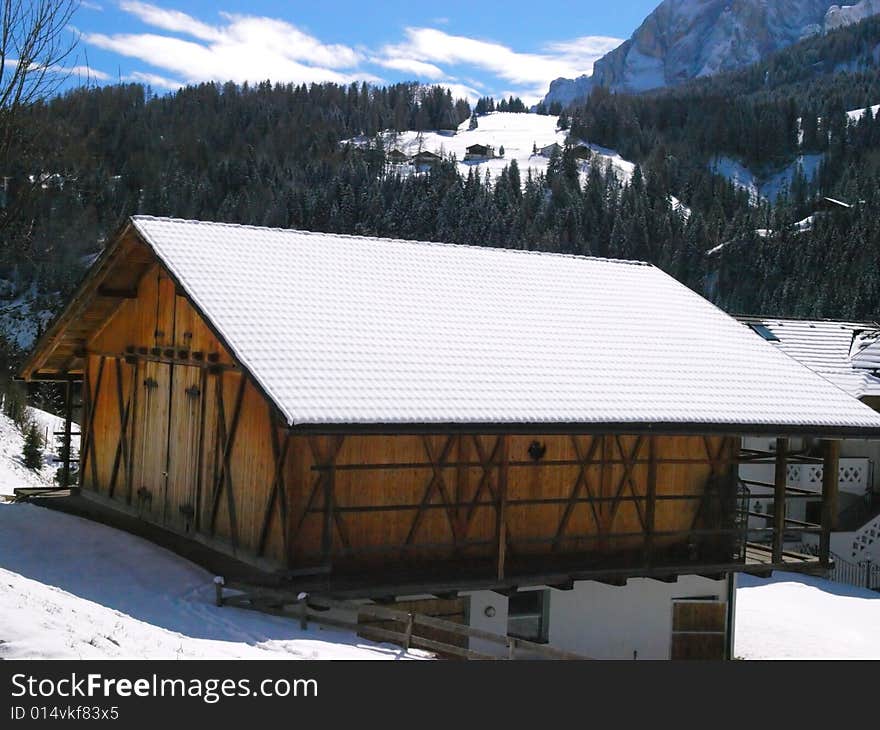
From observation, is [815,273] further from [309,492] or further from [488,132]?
[488,132]

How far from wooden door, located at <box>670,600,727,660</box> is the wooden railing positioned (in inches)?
193

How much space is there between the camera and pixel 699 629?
63.0 feet

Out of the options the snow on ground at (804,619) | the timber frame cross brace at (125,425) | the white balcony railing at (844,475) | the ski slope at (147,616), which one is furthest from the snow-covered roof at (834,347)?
the timber frame cross brace at (125,425)

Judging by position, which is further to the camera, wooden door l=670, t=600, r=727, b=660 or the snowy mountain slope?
the snowy mountain slope

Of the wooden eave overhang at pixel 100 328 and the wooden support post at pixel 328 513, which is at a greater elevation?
the wooden eave overhang at pixel 100 328

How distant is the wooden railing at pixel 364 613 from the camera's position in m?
13.5

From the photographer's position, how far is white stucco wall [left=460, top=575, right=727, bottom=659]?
17.3 meters

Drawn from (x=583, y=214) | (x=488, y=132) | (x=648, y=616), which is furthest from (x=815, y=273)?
(x=488, y=132)

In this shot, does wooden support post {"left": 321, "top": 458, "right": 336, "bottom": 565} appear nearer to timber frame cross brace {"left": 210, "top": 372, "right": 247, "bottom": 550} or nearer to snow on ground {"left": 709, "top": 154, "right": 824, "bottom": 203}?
timber frame cross brace {"left": 210, "top": 372, "right": 247, "bottom": 550}

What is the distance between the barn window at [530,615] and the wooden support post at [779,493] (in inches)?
175

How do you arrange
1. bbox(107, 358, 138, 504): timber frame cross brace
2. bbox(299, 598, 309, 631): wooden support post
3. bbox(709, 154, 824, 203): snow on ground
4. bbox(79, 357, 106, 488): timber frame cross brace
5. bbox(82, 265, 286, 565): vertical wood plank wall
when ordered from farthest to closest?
1. bbox(709, 154, 824, 203): snow on ground
2. bbox(79, 357, 106, 488): timber frame cross brace
3. bbox(107, 358, 138, 504): timber frame cross brace
4. bbox(82, 265, 286, 565): vertical wood plank wall
5. bbox(299, 598, 309, 631): wooden support post

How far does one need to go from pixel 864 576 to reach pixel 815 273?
66.9 meters

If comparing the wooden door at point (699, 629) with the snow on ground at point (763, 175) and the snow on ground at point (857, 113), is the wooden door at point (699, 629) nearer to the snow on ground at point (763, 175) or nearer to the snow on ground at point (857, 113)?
the snow on ground at point (763, 175)

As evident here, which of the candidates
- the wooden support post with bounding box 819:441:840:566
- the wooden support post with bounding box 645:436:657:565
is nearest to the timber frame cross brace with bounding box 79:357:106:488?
the wooden support post with bounding box 645:436:657:565
